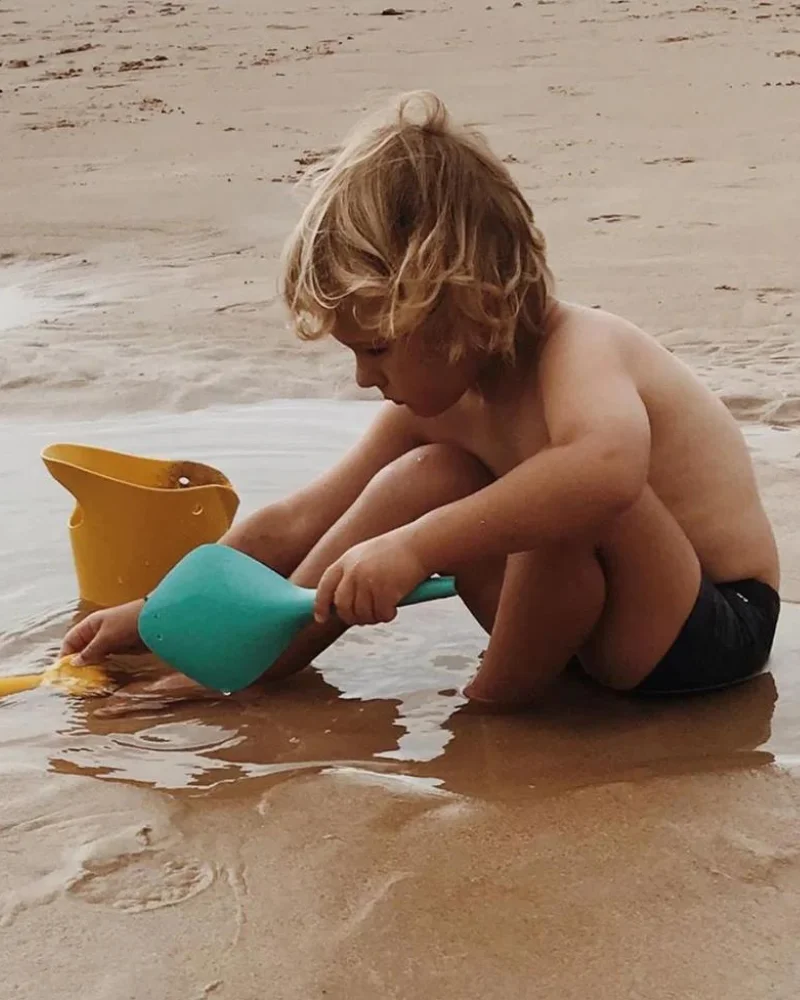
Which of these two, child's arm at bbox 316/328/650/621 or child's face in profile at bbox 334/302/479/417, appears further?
child's face in profile at bbox 334/302/479/417

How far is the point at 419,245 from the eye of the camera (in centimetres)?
172

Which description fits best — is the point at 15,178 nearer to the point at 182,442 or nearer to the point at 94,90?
the point at 94,90

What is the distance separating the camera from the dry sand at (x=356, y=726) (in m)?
1.29

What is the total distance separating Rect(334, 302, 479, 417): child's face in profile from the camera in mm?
1762

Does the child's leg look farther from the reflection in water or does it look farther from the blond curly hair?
the blond curly hair

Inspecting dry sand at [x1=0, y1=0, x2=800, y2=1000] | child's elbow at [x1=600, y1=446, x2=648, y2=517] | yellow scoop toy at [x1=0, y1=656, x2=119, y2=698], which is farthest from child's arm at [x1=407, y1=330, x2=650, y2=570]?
yellow scoop toy at [x1=0, y1=656, x2=119, y2=698]

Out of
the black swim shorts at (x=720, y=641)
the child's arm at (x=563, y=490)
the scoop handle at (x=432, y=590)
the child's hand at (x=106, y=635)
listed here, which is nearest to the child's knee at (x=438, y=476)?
the scoop handle at (x=432, y=590)

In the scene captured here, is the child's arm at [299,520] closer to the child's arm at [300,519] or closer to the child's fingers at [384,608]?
the child's arm at [300,519]

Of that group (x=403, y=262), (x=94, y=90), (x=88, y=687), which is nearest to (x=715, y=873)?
(x=403, y=262)

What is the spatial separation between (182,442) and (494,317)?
1619 millimetres

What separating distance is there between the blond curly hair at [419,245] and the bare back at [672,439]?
0.23ft

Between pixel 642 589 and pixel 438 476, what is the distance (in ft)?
0.99

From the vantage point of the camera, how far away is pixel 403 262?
171 cm

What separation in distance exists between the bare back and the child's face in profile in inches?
3.3
